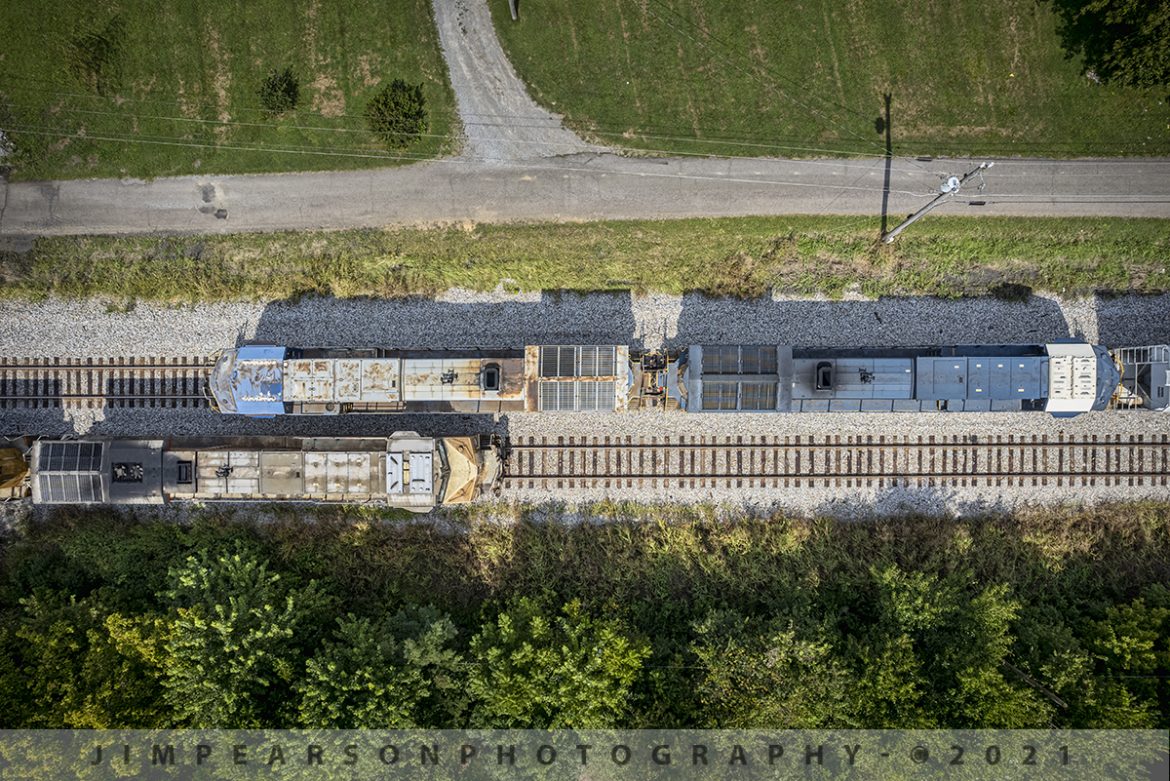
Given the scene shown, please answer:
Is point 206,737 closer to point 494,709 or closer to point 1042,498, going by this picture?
point 494,709

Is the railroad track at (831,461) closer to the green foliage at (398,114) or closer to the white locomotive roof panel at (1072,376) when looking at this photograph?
the white locomotive roof panel at (1072,376)

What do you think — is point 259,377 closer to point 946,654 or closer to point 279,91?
point 279,91

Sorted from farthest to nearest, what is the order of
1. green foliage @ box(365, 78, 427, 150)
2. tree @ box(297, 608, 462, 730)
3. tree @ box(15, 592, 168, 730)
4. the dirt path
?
the dirt path, green foliage @ box(365, 78, 427, 150), tree @ box(15, 592, 168, 730), tree @ box(297, 608, 462, 730)

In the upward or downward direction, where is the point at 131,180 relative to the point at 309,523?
upward

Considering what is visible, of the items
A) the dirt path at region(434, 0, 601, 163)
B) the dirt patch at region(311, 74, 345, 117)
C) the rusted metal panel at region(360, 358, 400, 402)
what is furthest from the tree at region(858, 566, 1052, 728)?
the dirt patch at region(311, 74, 345, 117)

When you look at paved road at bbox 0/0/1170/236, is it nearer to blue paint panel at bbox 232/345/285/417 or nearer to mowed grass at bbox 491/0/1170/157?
mowed grass at bbox 491/0/1170/157

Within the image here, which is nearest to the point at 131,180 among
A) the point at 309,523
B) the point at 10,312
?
the point at 10,312

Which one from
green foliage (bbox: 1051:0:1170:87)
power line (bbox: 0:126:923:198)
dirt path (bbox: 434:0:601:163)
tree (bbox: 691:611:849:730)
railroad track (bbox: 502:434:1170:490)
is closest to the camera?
tree (bbox: 691:611:849:730)
